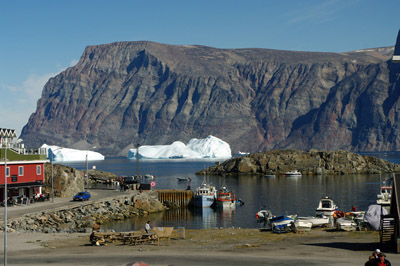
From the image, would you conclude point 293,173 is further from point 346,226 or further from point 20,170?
point 346,226

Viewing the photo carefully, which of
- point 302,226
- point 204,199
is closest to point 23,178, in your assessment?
point 204,199

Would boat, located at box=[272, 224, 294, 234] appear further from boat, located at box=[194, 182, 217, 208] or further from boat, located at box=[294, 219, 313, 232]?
boat, located at box=[194, 182, 217, 208]

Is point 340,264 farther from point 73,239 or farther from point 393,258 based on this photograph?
point 73,239

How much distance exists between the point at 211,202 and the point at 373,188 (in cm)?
5485

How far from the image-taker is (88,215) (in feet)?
233

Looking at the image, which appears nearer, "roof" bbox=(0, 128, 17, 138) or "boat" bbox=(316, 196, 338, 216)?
"roof" bbox=(0, 128, 17, 138)

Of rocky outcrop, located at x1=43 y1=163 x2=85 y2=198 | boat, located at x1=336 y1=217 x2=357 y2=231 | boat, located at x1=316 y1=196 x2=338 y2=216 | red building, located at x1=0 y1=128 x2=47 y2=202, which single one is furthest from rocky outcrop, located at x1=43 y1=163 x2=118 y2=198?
boat, located at x1=336 y1=217 x2=357 y2=231

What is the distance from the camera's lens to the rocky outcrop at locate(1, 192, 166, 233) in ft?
190

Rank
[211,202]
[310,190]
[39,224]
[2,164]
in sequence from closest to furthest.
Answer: [39,224] < [2,164] < [211,202] < [310,190]

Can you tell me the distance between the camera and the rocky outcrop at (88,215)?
57969 mm

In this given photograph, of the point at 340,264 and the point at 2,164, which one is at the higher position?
the point at 2,164

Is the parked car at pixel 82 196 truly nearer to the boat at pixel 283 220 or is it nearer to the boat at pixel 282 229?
the boat at pixel 283 220

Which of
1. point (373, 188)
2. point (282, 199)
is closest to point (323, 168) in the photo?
point (373, 188)

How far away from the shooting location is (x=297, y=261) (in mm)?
33750
